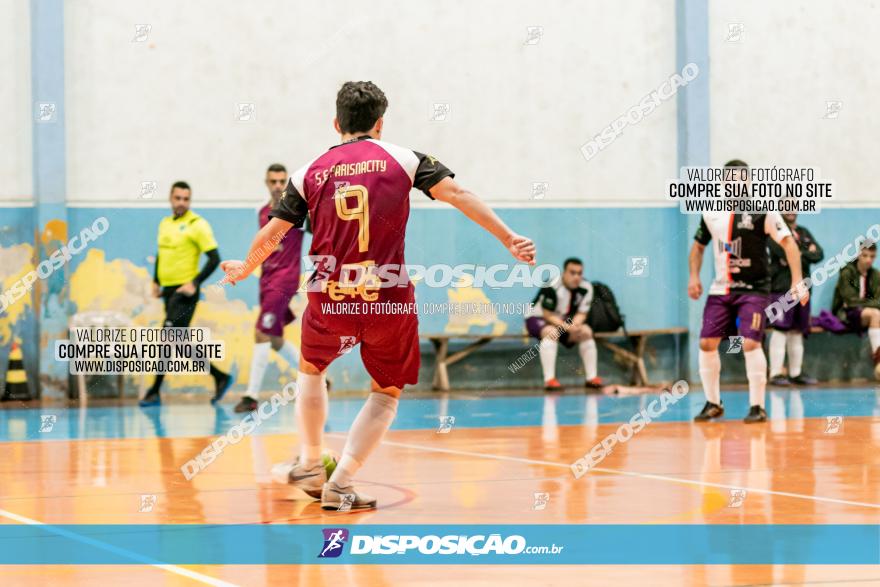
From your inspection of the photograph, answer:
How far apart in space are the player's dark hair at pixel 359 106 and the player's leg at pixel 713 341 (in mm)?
5847

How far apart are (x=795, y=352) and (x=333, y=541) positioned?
43.0ft

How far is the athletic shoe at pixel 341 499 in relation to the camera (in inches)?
239

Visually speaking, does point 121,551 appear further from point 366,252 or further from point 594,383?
point 594,383

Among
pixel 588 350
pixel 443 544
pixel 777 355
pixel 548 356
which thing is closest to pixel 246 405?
pixel 548 356

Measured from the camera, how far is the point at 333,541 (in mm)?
5023

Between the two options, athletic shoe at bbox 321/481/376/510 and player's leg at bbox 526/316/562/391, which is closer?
athletic shoe at bbox 321/481/376/510

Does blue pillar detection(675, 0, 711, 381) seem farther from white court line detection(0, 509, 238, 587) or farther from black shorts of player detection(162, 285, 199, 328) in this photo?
white court line detection(0, 509, 238, 587)

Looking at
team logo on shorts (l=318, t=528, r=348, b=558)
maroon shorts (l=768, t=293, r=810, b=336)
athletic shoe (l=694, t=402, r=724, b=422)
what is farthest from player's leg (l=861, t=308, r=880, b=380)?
team logo on shorts (l=318, t=528, r=348, b=558)

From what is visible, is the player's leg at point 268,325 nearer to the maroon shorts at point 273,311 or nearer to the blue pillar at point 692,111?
the maroon shorts at point 273,311

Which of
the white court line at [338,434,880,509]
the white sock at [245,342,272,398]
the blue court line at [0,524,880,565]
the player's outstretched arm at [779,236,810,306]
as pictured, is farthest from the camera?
the white sock at [245,342,272,398]

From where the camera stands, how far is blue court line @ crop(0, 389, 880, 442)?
11.3 meters

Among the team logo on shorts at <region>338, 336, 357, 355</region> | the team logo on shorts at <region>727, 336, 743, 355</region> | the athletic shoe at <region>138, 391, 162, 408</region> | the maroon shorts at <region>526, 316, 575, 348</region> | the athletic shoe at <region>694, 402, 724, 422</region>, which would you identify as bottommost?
the athletic shoe at <region>138, 391, 162, 408</region>

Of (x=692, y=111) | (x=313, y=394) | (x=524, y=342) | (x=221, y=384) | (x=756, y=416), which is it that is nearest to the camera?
(x=313, y=394)

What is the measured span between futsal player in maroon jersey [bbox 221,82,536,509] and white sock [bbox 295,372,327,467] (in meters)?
0.09
